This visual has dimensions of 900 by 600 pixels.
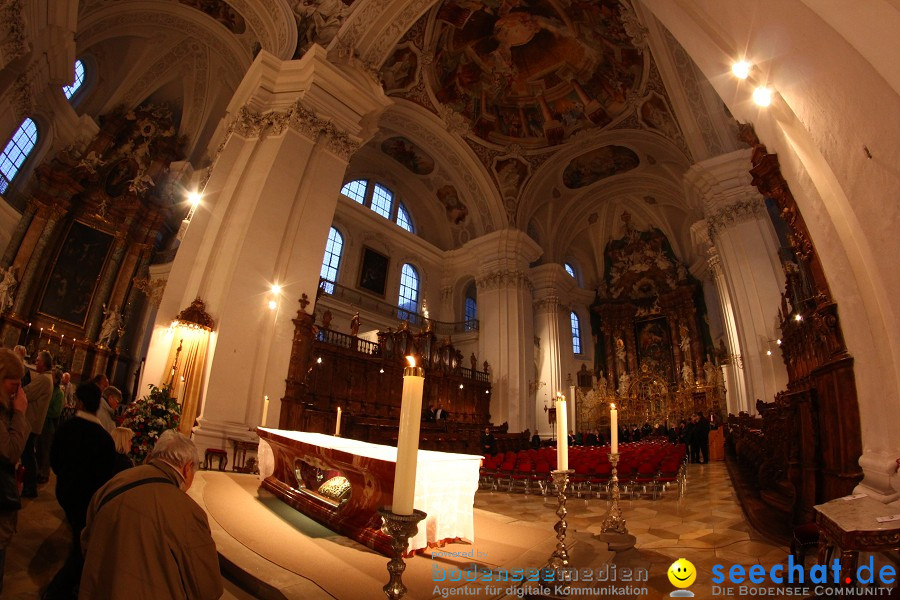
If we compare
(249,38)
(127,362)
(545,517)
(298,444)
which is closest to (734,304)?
(545,517)

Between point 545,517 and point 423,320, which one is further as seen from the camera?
point 423,320

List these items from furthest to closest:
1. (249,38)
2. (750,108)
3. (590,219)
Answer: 1. (590,219)
2. (249,38)
3. (750,108)

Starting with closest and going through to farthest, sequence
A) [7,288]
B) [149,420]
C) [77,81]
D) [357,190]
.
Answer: [149,420] → [7,288] → [77,81] → [357,190]

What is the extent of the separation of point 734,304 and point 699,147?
4601 millimetres

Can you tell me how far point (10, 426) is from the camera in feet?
6.66

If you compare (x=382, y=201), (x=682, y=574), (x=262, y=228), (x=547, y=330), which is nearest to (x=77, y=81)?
(x=382, y=201)

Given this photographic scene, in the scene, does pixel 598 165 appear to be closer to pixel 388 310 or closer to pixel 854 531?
pixel 388 310

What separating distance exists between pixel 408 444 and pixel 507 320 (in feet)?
48.6

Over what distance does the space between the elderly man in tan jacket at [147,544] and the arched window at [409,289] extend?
1481cm

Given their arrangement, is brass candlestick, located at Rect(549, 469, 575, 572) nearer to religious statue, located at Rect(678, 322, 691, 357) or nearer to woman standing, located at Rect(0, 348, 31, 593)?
woman standing, located at Rect(0, 348, 31, 593)

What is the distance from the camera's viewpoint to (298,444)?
11.4ft

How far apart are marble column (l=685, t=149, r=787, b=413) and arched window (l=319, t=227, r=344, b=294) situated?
11.4 metres

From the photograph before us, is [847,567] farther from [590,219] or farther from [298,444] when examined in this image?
[590,219]

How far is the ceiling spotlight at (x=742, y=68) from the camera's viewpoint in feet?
10.1
